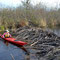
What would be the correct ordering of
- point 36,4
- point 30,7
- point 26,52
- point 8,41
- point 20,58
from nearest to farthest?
1. point 20,58
2. point 26,52
3. point 8,41
4. point 36,4
5. point 30,7

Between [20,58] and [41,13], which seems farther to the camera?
[41,13]

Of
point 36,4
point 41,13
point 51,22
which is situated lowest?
point 51,22

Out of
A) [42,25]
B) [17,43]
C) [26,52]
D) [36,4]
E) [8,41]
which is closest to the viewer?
[26,52]

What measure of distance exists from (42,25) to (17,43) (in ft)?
30.8

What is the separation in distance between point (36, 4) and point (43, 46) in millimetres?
12521

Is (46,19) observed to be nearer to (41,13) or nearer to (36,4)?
(41,13)

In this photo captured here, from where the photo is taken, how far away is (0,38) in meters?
12.4

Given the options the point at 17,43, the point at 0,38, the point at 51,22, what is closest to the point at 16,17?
the point at 51,22

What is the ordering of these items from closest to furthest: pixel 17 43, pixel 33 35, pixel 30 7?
pixel 17 43, pixel 33 35, pixel 30 7

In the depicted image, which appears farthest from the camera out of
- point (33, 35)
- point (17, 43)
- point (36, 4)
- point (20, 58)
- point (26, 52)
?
point (36, 4)

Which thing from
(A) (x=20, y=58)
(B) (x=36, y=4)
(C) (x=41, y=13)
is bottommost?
(A) (x=20, y=58)

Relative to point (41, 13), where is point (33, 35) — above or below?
below

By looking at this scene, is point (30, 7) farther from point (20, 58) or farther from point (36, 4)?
point (20, 58)

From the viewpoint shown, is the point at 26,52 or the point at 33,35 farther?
the point at 33,35
